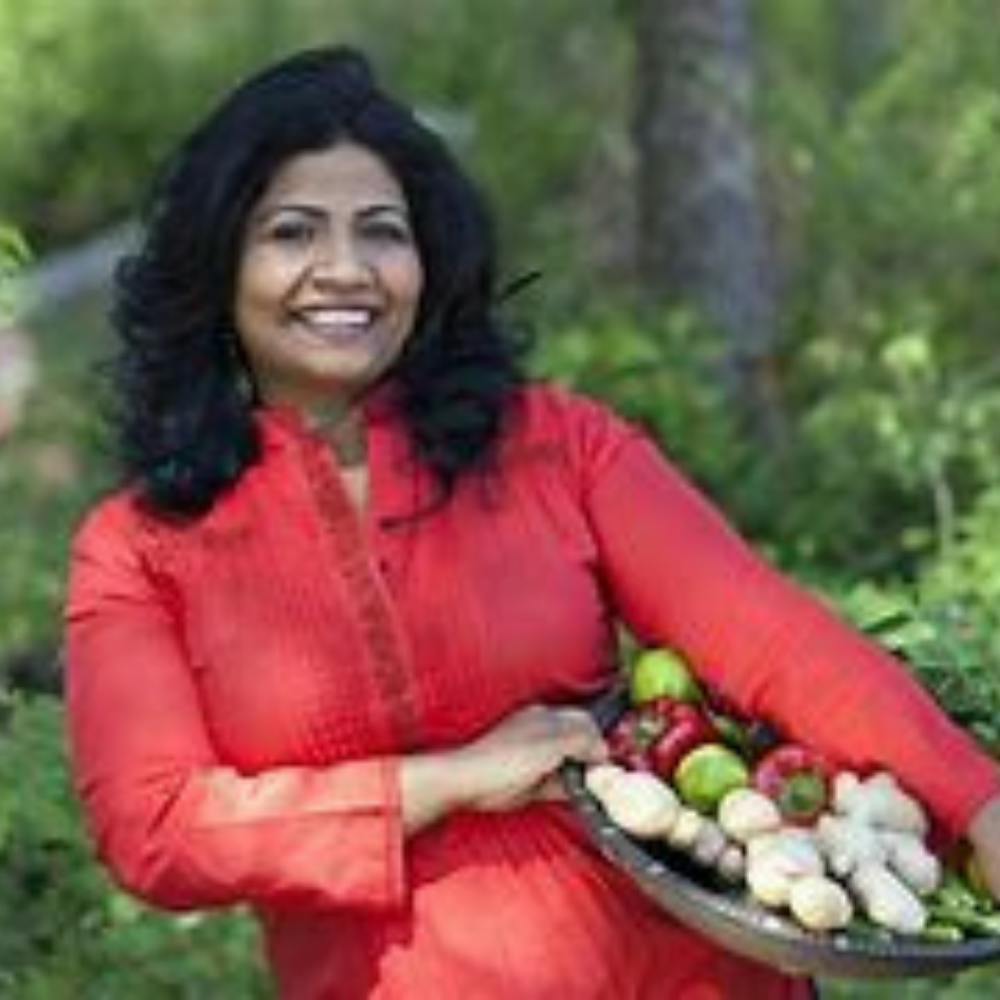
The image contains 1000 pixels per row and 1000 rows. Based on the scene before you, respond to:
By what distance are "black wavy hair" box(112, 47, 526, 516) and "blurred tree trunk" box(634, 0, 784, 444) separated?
643cm

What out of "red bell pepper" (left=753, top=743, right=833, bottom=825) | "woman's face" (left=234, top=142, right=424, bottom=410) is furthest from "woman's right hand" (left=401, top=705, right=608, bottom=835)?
"woman's face" (left=234, top=142, right=424, bottom=410)

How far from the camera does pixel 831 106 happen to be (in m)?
13.5

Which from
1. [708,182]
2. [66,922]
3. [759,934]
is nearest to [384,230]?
[759,934]

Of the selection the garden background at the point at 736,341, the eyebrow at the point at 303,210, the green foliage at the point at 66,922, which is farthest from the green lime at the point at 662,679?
the green foliage at the point at 66,922

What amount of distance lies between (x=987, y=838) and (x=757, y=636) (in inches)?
12.6

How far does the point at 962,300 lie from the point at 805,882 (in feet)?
25.6

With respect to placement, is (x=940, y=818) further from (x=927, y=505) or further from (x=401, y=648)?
(x=927, y=505)

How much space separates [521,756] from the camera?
11.1 feet

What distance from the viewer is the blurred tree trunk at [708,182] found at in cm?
1009

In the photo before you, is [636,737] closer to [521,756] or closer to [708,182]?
[521,756]

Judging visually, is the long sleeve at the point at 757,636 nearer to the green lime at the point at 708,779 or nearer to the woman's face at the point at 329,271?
the green lime at the point at 708,779

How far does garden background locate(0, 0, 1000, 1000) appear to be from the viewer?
5367 millimetres

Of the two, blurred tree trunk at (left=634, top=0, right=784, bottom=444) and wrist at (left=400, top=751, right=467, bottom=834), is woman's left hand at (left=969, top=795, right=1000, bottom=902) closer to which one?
wrist at (left=400, top=751, right=467, bottom=834)

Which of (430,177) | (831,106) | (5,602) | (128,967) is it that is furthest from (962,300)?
(430,177)
